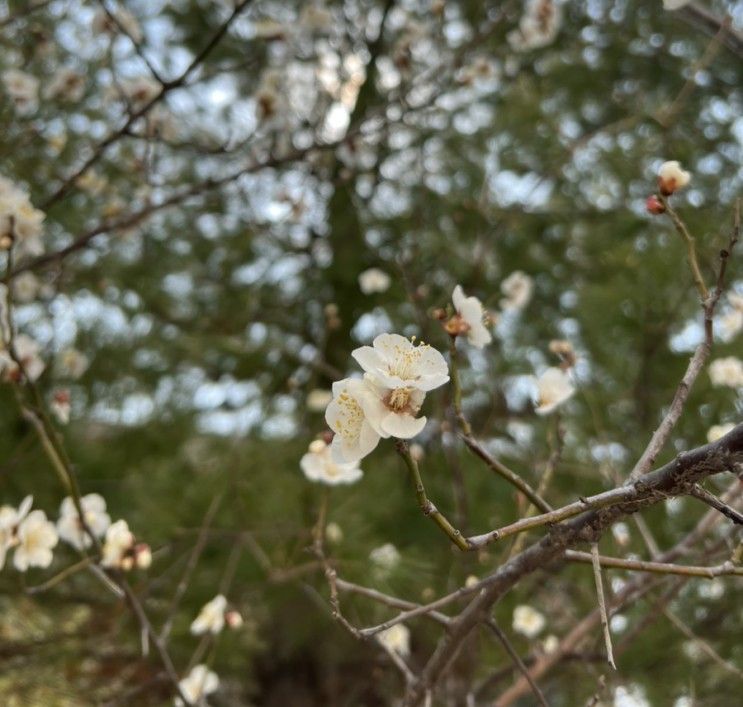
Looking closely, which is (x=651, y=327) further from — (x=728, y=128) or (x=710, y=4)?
(x=710, y=4)

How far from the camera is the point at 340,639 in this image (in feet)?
7.28

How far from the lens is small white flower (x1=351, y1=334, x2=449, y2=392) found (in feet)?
2.21

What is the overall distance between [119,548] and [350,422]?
523mm

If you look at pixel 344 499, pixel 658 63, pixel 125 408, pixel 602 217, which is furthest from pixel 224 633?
pixel 658 63

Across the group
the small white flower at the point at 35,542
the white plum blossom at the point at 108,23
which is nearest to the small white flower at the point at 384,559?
the small white flower at the point at 35,542

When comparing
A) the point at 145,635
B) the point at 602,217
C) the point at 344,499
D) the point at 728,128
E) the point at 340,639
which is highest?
the point at 145,635

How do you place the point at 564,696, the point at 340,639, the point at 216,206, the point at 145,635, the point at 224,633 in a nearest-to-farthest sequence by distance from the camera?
the point at 145,635, the point at 224,633, the point at 564,696, the point at 340,639, the point at 216,206

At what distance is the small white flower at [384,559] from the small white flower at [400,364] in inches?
33.5

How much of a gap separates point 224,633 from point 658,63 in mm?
Answer: 2006

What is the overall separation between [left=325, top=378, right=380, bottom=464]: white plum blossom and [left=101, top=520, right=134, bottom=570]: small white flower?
50 cm

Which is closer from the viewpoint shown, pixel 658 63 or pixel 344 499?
pixel 344 499

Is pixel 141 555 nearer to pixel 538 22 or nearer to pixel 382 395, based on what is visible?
pixel 382 395

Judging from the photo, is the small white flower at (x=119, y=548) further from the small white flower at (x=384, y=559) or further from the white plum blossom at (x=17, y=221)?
the small white flower at (x=384, y=559)

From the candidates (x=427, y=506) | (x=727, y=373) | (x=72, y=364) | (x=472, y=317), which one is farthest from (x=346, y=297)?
(x=427, y=506)
